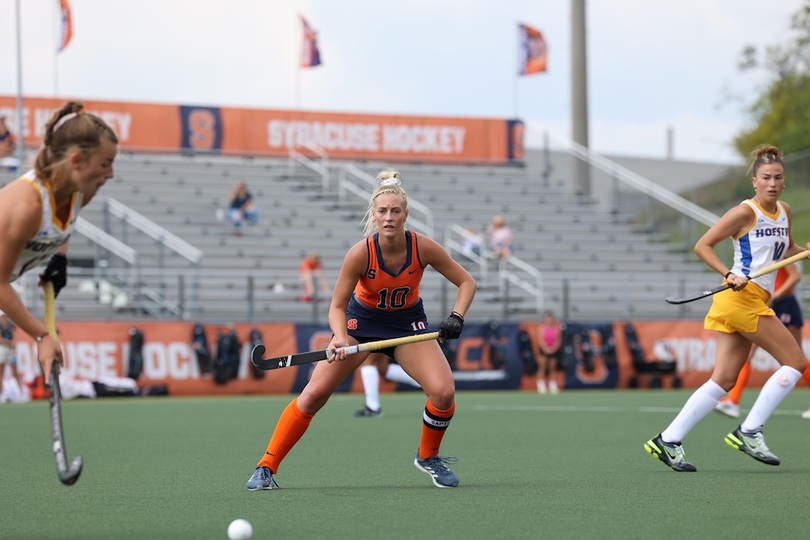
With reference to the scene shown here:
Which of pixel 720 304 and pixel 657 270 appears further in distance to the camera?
pixel 657 270

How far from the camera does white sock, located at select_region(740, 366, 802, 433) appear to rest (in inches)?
350

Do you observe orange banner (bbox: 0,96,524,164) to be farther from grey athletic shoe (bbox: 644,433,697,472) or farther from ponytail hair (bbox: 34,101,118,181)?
ponytail hair (bbox: 34,101,118,181)

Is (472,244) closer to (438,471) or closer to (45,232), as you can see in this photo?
(438,471)

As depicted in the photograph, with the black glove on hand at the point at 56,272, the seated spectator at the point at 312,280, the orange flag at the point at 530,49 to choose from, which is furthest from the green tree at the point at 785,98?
the black glove on hand at the point at 56,272

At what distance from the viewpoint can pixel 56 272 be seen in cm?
615

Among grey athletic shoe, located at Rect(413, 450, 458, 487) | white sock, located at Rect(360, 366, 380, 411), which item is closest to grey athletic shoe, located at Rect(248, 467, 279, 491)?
grey athletic shoe, located at Rect(413, 450, 458, 487)

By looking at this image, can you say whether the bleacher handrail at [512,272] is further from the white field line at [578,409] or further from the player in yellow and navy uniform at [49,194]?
the player in yellow and navy uniform at [49,194]

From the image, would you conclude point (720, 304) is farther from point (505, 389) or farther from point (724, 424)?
point (505, 389)

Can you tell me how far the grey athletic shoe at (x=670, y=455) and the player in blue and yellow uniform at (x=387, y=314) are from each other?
1.68 meters

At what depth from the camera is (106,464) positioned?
9.59 meters

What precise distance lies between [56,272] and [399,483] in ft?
10.1

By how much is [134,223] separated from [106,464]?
17.2 m

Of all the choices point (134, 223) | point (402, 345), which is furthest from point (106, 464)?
point (134, 223)

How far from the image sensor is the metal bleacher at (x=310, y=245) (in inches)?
923
